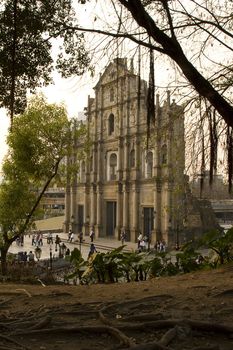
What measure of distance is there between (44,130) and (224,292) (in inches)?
495

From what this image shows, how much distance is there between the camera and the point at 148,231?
108 ft

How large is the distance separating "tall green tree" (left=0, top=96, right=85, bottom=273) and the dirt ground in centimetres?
1080

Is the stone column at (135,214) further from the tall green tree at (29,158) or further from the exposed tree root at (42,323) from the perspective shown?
the exposed tree root at (42,323)

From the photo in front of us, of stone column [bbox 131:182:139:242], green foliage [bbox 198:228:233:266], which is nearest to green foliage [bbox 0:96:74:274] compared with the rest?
green foliage [bbox 198:228:233:266]

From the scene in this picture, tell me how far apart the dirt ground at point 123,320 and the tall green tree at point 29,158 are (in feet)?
35.4

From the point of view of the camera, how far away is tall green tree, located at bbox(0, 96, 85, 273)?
1722cm

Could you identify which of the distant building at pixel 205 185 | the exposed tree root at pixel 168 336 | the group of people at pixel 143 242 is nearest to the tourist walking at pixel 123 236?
the group of people at pixel 143 242

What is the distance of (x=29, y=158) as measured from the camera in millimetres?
17391

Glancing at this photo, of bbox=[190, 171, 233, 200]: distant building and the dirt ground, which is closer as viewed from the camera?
the dirt ground

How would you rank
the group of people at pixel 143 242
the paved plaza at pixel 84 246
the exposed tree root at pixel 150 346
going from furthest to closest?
1. the paved plaza at pixel 84 246
2. the group of people at pixel 143 242
3. the exposed tree root at pixel 150 346

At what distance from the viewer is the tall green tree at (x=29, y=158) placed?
56.5 ft

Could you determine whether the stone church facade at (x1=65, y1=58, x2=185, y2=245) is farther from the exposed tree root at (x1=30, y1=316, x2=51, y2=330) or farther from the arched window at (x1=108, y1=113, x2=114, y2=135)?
the exposed tree root at (x1=30, y1=316, x2=51, y2=330)

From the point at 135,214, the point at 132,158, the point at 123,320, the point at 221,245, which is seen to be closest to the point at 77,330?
the point at 123,320

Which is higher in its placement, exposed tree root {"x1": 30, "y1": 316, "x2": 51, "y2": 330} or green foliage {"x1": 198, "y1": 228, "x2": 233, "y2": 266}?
green foliage {"x1": 198, "y1": 228, "x2": 233, "y2": 266}
